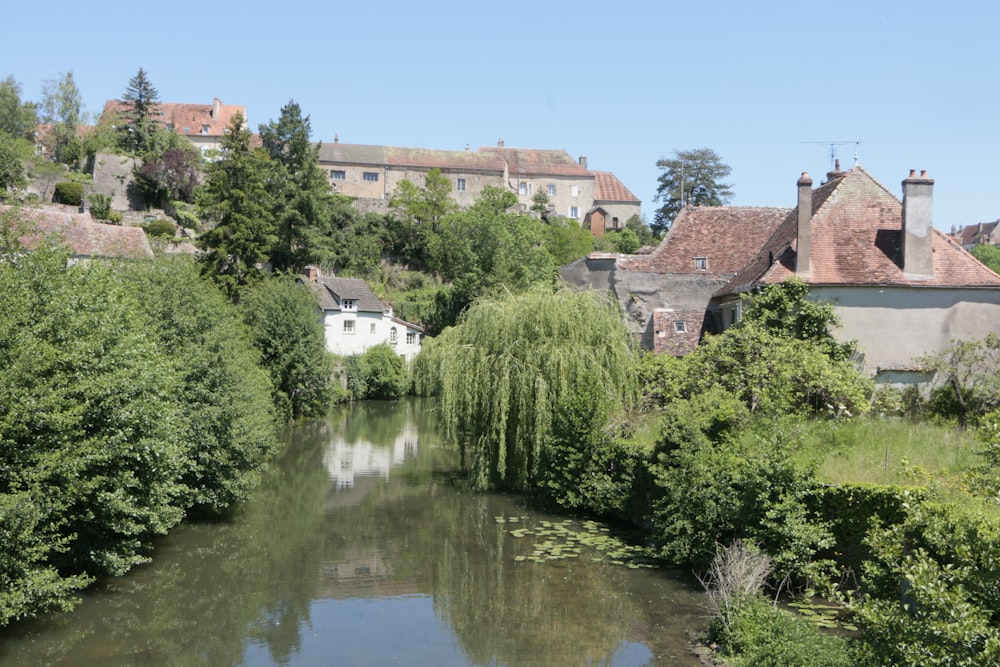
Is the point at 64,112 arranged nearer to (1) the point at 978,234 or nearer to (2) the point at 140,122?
(2) the point at 140,122

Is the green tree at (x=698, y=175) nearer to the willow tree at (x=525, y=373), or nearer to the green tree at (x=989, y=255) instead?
the green tree at (x=989, y=255)

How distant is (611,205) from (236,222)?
175 feet

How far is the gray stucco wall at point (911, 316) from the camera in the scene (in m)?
25.8

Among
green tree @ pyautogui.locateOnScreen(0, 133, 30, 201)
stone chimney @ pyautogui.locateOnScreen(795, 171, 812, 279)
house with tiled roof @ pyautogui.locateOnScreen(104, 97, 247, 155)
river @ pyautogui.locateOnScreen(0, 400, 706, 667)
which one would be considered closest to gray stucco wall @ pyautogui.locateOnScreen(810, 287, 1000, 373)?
stone chimney @ pyautogui.locateOnScreen(795, 171, 812, 279)

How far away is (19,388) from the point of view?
13844 millimetres

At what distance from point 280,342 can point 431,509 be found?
19.1m

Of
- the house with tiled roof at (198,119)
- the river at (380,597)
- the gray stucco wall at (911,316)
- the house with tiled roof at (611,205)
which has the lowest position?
the river at (380,597)

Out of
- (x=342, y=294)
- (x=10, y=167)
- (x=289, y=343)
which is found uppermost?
(x=10, y=167)

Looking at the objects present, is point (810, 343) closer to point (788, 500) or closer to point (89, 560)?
point (788, 500)

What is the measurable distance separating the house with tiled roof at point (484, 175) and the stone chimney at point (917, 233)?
185 ft

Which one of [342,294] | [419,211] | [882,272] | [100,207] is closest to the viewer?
[882,272]

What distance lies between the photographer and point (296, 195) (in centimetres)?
5697

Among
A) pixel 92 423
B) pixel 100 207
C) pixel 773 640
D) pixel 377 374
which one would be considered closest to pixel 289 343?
pixel 377 374

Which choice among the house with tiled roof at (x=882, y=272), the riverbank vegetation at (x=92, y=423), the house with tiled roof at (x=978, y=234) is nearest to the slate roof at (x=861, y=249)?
the house with tiled roof at (x=882, y=272)
